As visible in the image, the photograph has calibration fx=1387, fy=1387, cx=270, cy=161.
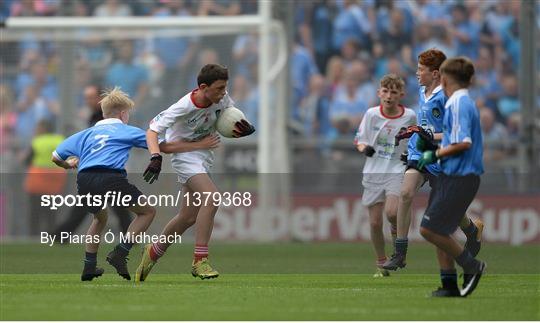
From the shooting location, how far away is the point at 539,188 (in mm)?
20125

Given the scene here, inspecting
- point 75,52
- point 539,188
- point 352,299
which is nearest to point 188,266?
point 352,299

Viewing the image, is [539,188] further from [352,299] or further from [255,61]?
[352,299]

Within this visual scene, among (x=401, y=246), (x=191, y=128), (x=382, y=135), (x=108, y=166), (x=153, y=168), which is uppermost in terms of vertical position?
(x=191, y=128)

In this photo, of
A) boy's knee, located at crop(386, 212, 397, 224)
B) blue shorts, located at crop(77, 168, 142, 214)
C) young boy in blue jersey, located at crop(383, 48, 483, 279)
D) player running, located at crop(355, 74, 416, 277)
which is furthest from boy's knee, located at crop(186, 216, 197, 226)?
boy's knee, located at crop(386, 212, 397, 224)

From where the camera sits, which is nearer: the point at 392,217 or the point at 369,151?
the point at 369,151

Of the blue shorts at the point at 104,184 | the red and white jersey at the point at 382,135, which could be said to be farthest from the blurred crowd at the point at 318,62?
the blue shorts at the point at 104,184

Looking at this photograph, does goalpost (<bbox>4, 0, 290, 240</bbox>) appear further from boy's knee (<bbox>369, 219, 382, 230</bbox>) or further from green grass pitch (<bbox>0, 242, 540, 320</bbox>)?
boy's knee (<bbox>369, 219, 382, 230</bbox>)

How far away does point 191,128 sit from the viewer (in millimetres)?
12516

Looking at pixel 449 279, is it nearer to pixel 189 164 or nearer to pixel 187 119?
Answer: pixel 189 164

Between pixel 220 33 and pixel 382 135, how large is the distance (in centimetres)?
845

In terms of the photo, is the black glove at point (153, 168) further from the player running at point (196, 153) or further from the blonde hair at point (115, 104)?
the blonde hair at point (115, 104)

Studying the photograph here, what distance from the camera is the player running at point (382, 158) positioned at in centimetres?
1411

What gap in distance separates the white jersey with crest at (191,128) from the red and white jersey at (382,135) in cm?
213

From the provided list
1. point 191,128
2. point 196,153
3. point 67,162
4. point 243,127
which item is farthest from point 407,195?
point 67,162
